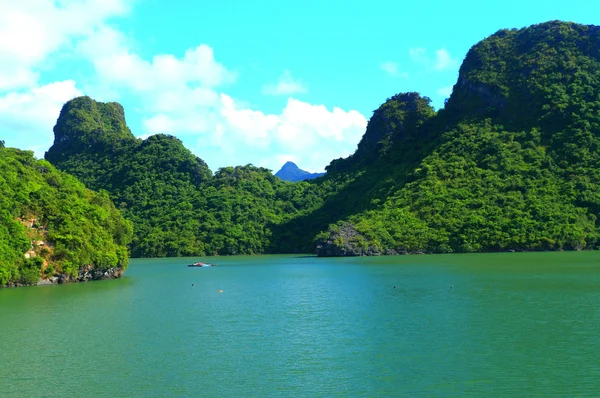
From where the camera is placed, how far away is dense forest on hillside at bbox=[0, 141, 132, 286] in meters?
46.9

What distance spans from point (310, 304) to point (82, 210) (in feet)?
101

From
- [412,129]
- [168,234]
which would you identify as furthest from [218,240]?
[412,129]

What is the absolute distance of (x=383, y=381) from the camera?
17625 mm

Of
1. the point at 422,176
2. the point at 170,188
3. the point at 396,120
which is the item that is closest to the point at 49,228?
the point at 422,176

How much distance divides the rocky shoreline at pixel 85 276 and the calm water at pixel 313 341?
24.1 ft

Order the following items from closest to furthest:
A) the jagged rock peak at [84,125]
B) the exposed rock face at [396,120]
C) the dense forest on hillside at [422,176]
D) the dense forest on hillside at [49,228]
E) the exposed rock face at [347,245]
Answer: the dense forest on hillside at [49,228], the dense forest on hillside at [422,176], the exposed rock face at [347,245], the exposed rock face at [396,120], the jagged rock peak at [84,125]

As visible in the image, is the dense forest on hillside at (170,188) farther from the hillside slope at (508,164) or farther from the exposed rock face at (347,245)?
the exposed rock face at (347,245)

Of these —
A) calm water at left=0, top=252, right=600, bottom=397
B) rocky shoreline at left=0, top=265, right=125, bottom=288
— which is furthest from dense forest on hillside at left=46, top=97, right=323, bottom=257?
calm water at left=0, top=252, right=600, bottom=397

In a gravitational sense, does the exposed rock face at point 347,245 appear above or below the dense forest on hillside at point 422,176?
below

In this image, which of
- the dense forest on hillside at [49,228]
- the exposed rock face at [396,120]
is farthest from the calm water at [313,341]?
the exposed rock face at [396,120]

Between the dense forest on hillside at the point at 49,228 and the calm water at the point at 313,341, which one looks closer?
the calm water at the point at 313,341

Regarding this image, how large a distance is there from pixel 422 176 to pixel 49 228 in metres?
74.2

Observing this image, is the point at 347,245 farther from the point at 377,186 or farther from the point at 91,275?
the point at 91,275

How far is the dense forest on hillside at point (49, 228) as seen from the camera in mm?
46906
